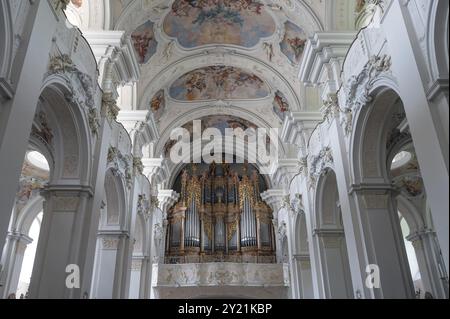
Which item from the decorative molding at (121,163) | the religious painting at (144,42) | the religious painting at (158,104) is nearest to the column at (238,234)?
the religious painting at (158,104)

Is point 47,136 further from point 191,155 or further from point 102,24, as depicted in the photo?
point 191,155

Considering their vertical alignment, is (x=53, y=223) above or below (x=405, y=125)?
below

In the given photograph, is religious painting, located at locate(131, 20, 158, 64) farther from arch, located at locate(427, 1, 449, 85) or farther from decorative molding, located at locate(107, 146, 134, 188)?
arch, located at locate(427, 1, 449, 85)

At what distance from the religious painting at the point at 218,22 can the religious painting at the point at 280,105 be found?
8.71ft

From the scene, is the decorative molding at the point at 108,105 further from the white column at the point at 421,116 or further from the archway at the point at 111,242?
the white column at the point at 421,116

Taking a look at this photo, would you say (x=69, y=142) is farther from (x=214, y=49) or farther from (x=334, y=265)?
(x=214, y=49)

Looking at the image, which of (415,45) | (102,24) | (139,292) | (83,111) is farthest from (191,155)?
(415,45)

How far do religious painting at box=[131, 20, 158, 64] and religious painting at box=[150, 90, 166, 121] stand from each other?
7.19ft

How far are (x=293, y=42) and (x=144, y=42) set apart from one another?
17.1ft

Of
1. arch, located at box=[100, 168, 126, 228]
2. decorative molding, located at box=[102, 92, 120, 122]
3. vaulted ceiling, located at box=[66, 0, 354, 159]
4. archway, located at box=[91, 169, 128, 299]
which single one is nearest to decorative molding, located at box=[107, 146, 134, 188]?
archway, located at box=[91, 169, 128, 299]

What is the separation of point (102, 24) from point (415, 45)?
806 cm

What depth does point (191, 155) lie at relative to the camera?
23891 mm

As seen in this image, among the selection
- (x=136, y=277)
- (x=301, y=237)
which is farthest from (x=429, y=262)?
(x=136, y=277)
